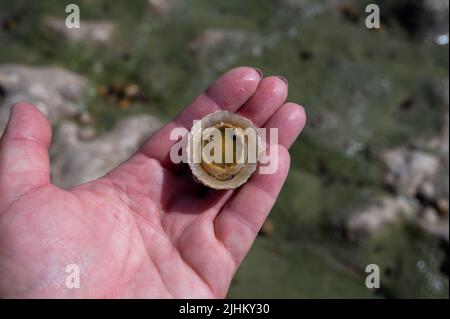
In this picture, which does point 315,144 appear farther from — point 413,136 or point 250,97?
point 250,97

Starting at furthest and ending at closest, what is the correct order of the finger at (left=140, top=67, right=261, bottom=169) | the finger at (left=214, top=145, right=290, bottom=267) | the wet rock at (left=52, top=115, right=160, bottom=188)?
the wet rock at (left=52, top=115, right=160, bottom=188) → the finger at (left=140, top=67, right=261, bottom=169) → the finger at (left=214, top=145, right=290, bottom=267)

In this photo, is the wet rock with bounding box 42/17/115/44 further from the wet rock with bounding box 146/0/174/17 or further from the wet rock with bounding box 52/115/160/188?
the wet rock with bounding box 52/115/160/188

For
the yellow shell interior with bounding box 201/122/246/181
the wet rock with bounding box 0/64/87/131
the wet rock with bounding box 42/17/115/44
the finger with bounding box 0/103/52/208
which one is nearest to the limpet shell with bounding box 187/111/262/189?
the yellow shell interior with bounding box 201/122/246/181

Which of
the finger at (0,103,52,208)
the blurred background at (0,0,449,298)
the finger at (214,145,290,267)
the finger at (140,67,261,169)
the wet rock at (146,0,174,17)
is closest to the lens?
the finger at (0,103,52,208)

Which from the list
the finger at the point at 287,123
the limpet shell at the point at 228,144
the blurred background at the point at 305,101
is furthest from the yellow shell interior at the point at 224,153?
the blurred background at the point at 305,101

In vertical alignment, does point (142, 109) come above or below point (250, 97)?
below

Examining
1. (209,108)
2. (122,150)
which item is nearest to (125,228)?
(209,108)
